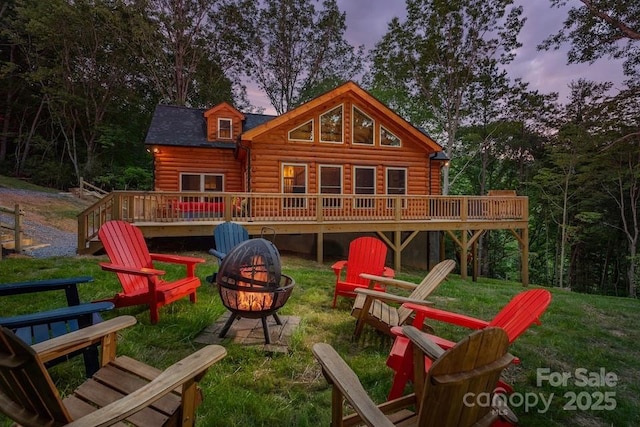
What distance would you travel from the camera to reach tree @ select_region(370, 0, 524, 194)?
54.0 feet

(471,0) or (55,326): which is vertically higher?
(471,0)

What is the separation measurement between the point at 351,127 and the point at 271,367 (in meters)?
10.8

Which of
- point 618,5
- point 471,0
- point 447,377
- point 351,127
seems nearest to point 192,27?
point 351,127

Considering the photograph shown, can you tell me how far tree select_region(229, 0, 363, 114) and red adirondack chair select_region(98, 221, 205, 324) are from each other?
72.5 feet

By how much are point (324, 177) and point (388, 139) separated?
124 inches

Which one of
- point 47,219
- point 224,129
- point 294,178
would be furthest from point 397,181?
point 47,219

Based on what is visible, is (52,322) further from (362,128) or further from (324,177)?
(362,128)

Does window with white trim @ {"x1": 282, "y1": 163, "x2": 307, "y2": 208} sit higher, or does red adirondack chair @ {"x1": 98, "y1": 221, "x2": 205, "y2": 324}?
window with white trim @ {"x1": 282, "y1": 163, "x2": 307, "y2": 208}

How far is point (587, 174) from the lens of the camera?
15.9 metres

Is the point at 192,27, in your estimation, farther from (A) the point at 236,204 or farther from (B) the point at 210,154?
(A) the point at 236,204

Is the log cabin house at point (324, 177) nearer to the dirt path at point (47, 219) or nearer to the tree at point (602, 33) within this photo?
the dirt path at point (47, 219)

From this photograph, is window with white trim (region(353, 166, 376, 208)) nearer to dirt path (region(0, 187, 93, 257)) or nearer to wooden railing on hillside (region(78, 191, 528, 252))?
wooden railing on hillside (region(78, 191, 528, 252))

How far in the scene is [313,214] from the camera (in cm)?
1041

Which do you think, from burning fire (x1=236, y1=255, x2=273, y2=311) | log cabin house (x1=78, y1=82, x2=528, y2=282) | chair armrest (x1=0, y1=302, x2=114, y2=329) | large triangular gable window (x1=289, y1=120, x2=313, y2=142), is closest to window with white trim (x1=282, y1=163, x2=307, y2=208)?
log cabin house (x1=78, y1=82, x2=528, y2=282)
